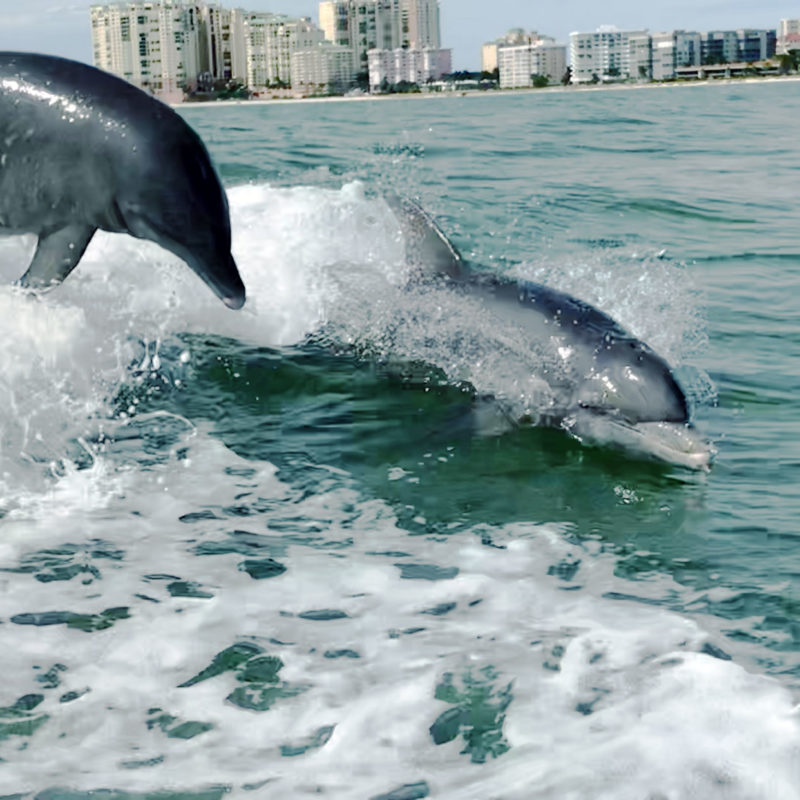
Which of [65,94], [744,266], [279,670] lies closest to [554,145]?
[744,266]

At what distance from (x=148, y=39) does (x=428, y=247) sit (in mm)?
81139

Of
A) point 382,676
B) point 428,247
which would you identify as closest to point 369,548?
point 382,676

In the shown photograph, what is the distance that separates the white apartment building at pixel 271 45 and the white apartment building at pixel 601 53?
182 ft

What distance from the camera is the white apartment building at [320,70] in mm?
114281

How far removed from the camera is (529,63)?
161750 millimetres

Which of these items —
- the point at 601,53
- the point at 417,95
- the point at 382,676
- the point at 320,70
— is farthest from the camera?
the point at 601,53

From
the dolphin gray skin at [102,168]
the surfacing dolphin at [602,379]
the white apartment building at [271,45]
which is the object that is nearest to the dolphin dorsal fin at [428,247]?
the surfacing dolphin at [602,379]

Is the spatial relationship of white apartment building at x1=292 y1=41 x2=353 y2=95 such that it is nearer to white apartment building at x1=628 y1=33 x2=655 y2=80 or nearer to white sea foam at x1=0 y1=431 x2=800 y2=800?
white apartment building at x1=628 y1=33 x2=655 y2=80

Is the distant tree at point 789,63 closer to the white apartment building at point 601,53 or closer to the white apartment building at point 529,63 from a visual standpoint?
the white apartment building at point 529,63

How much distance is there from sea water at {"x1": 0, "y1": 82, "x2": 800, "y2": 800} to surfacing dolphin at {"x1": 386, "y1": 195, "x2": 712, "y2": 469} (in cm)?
14

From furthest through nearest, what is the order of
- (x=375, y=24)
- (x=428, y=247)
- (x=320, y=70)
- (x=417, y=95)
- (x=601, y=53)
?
(x=601, y=53), (x=375, y=24), (x=320, y=70), (x=417, y=95), (x=428, y=247)

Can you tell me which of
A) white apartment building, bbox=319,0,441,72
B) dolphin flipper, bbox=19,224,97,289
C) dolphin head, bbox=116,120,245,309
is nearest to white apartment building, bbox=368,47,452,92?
white apartment building, bbox=319,0,441,72

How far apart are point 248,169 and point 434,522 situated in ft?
45.4

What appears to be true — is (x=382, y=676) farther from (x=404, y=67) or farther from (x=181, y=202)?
(x=404, y=67)
